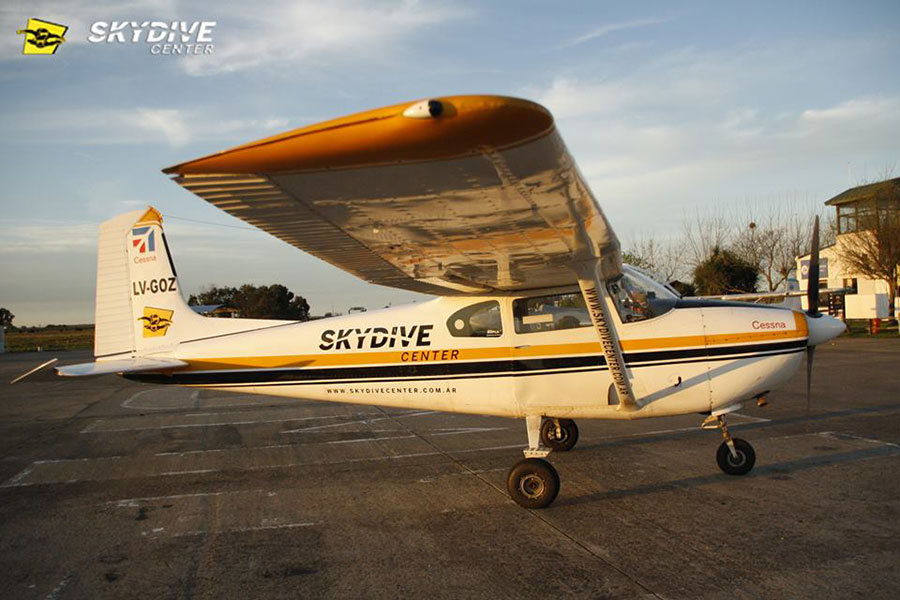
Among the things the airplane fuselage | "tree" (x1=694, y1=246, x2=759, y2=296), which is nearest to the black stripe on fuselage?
the airplane fuselage

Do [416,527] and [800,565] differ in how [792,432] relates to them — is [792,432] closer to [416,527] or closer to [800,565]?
[800,565]

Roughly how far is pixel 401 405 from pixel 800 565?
4014 millimetres

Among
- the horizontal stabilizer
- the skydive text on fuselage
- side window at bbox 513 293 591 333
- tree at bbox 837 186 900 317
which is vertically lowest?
the horizontal stabilizer

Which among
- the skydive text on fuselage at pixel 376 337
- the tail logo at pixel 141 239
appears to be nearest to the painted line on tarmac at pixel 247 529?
the skydive text on fuselage at pixel 376 337

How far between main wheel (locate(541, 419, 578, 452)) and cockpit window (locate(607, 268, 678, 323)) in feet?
6.93

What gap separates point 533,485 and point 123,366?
4.59m

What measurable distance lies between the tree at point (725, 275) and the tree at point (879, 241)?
5.25 metres

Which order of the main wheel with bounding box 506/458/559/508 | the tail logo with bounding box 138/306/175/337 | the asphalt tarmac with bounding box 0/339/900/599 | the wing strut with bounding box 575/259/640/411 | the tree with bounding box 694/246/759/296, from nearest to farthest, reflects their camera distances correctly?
1. the asphalt tarmac with bounding box 0/339/900/599
2. the wing strut with bounding box 575/259/640/411
3. the main wheel with bounding box 506/458/559/508
4. the tail logo with bounding box 138/306/175/337
5. the tree with bounding box 694/246/759/296

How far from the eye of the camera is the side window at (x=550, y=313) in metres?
6.47

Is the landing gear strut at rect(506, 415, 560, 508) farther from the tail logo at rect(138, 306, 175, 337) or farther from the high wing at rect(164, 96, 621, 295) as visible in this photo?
the tail logo at rect(138, 306, 175, 337)

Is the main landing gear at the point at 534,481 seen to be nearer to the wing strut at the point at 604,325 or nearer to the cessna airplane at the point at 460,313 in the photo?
the cessna airplane at the point at 460,313

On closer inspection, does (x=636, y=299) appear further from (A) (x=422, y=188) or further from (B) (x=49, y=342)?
(B) (x=49, y=342)

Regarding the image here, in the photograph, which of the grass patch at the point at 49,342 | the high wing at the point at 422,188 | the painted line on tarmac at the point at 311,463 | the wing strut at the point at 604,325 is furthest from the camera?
the grass patch at the point at 49,342

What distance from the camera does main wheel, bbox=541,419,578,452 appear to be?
7918 mm
